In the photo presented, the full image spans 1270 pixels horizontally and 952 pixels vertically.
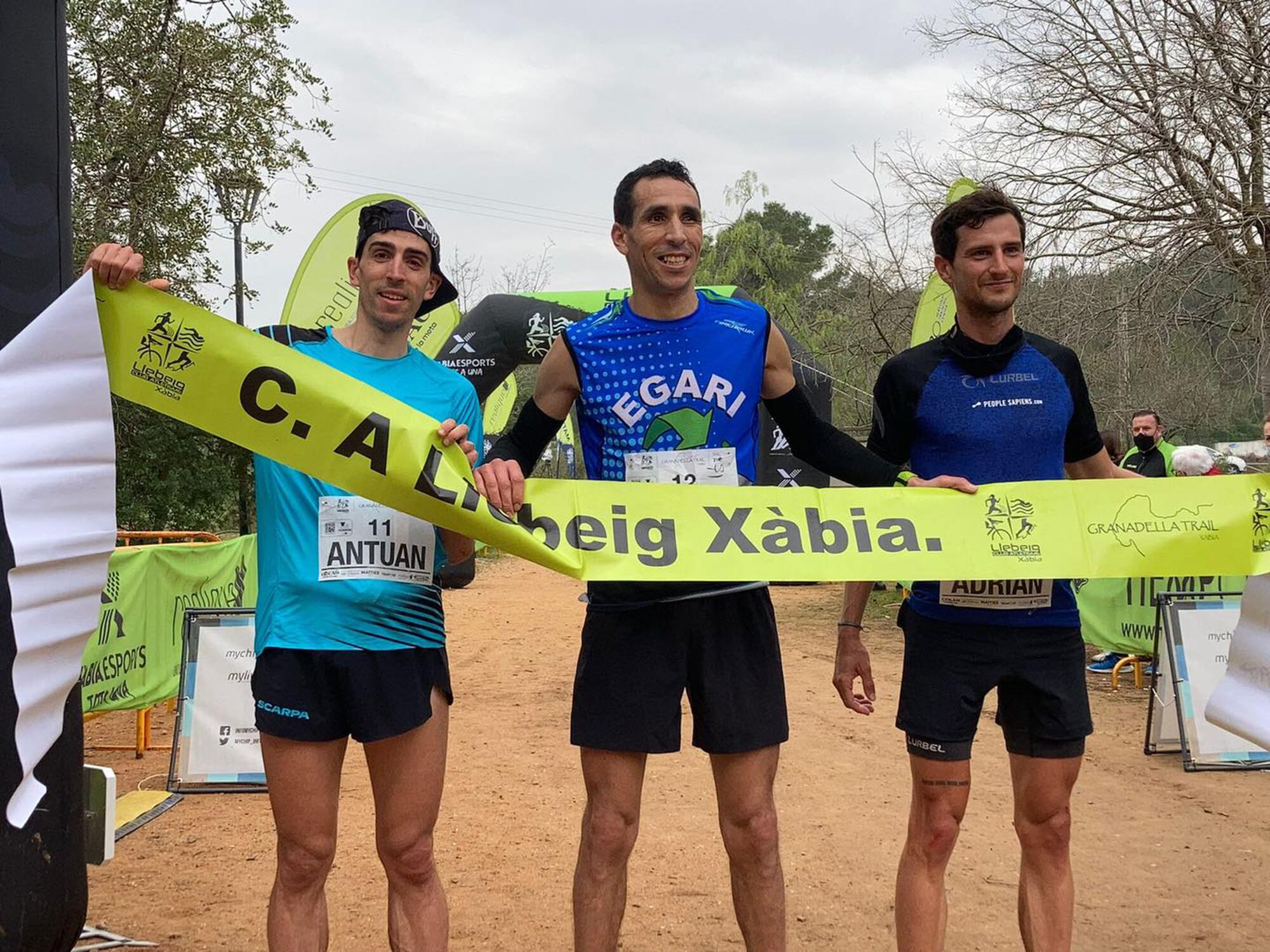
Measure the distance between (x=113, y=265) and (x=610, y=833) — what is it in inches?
80.0

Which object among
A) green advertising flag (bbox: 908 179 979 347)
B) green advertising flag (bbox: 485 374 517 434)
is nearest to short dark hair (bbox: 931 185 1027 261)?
green advertising flag (bbox: 908 179 979 347)

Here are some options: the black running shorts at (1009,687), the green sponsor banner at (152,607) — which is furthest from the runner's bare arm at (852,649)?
the green sponsor banner at (152,607)

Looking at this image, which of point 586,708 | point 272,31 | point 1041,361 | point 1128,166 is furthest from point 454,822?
point 272,31

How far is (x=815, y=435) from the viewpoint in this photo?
10.8 feet

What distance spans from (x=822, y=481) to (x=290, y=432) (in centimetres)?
1279

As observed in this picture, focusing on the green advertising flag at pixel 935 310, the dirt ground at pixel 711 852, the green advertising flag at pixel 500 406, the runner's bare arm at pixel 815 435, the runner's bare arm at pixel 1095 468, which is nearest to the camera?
the runner's bare arm at pixel 815 435

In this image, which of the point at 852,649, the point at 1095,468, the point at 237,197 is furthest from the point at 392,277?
the point at 237,197

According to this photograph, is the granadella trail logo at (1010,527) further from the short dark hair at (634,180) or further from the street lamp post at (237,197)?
the street lamp post at (237,197)

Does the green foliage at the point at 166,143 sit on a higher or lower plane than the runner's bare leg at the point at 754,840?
higher

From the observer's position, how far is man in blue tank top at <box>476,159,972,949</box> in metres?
3.01

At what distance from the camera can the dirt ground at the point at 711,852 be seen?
4.13 metres

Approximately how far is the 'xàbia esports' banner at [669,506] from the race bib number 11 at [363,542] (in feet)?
0.07

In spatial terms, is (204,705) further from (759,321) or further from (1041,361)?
(1041,361)

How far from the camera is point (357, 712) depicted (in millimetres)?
2795
